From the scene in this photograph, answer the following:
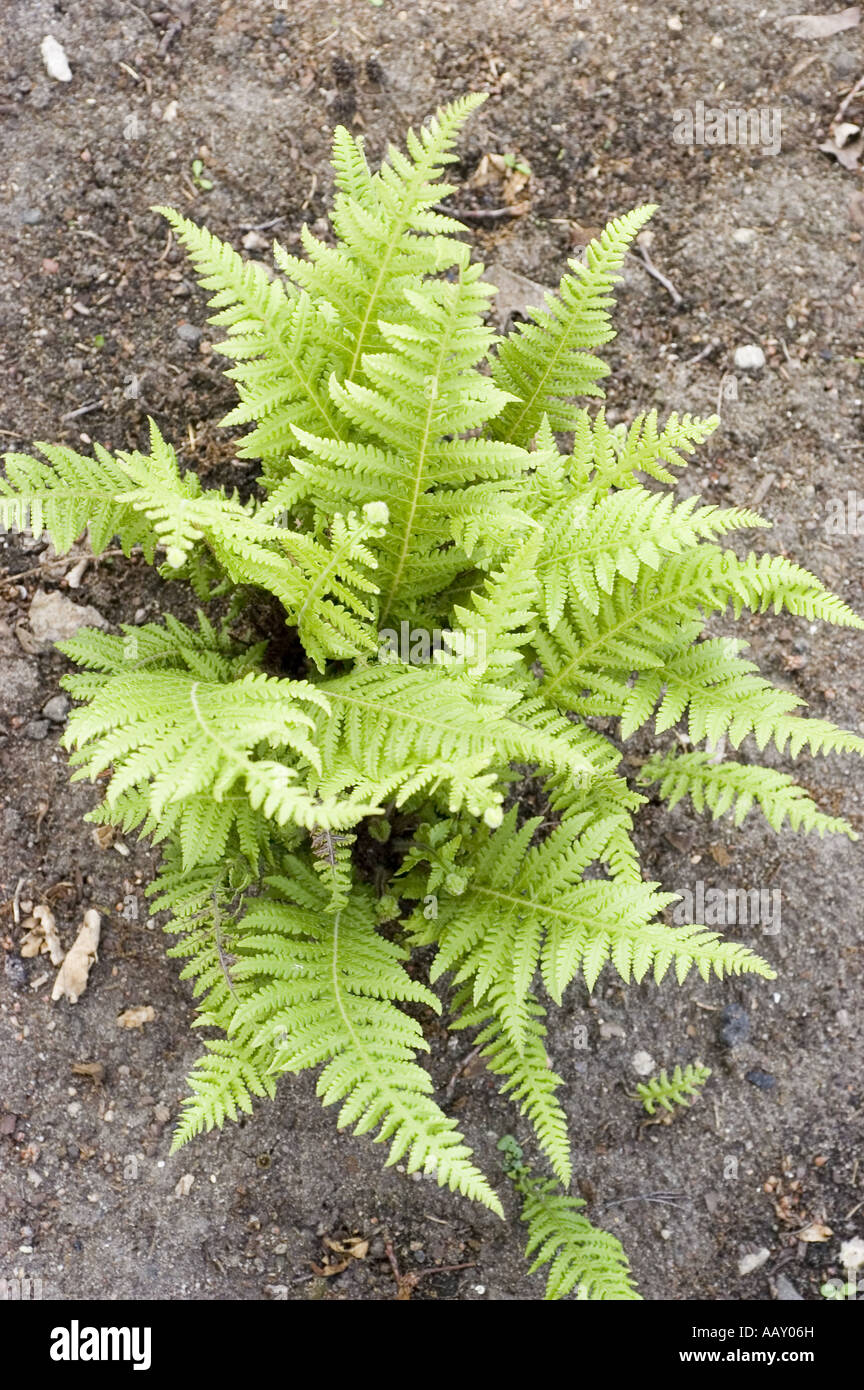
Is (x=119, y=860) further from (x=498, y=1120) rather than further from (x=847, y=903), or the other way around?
(x=847, y=903)

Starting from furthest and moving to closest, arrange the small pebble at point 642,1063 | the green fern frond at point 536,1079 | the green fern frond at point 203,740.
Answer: the small pebble at point 642,1063 < the green fern frond at point 536,1079 < the green fern frond at point 203,740

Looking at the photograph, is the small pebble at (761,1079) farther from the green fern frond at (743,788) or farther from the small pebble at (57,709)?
the small pebble at (57,709)

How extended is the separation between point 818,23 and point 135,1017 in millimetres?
4746

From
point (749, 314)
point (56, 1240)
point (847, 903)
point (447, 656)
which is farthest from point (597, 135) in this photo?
point (56, 1240)

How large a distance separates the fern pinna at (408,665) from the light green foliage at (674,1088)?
0.53 m

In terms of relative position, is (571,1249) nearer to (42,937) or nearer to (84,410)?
(42,937)

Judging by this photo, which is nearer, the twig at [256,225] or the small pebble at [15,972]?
the small pebble at [15,972]

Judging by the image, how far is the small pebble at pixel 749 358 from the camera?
13.7ft

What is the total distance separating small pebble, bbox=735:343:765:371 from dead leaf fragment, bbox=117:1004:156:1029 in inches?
129

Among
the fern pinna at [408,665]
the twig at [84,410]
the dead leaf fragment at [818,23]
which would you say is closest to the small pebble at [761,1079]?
the fern pinna at [408,665]

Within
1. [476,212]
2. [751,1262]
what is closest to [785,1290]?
[751,1262]

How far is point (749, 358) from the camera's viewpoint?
4.18m

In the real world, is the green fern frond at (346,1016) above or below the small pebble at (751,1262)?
above

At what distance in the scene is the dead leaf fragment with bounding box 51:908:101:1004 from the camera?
3535 millimetres
